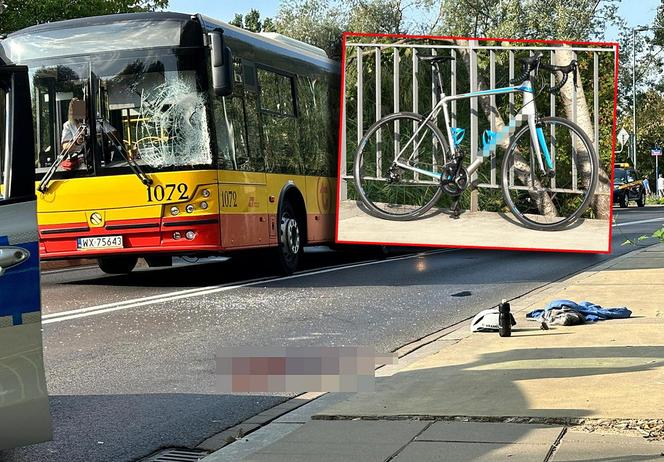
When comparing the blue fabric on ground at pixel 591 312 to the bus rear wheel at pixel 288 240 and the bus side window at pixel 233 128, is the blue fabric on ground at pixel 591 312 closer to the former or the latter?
the bus side window at pixel 233 128

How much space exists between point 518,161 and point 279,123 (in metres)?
12.1

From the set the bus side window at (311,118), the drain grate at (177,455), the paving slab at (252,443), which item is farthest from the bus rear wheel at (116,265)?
the drain grate at (177,455)

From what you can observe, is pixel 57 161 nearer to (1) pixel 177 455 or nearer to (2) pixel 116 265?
(2) pixel 116 265

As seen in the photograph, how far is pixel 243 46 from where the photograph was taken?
16406mm

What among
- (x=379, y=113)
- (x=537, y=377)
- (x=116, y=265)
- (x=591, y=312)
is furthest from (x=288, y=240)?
(x=379, y=113)

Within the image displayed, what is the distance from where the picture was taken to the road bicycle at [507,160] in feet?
17.6

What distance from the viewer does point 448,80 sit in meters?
5.47

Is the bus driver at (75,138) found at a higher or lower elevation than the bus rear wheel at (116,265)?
higher

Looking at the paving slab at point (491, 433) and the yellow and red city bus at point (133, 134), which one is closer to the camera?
the paving slab at point (491, 433)

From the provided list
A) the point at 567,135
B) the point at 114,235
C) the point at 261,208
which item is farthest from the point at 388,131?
the point at 261,208

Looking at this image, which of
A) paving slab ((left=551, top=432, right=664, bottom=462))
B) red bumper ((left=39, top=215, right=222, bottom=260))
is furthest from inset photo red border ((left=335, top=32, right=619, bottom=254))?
red bumper ((left=39, top=215, right=222, bottom=260))

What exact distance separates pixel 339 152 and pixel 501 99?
2.54 feet

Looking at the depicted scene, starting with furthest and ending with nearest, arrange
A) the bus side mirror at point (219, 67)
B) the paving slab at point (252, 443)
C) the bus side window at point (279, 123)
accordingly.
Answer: the bus side window at point (279, 123) < the bus side mirror at point (219, 67) < the paving slab at point (252, 443)

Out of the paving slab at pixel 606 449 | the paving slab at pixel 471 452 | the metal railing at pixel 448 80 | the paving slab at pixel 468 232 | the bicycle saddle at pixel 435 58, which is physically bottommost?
the paving slab at pixel 471 452
